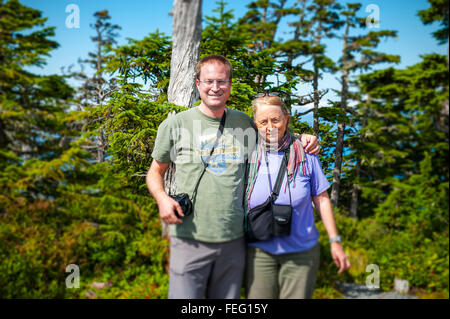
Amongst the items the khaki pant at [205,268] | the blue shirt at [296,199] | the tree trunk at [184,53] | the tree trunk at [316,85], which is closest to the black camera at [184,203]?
the khaki pant at [205,268]

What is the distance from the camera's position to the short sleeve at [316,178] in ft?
6.00

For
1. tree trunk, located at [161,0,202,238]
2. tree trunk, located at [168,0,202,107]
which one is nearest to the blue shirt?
tree trunk, located at [161,0,202,238]

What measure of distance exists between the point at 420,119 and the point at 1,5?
547 cm

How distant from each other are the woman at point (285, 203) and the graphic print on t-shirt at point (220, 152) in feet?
0.47

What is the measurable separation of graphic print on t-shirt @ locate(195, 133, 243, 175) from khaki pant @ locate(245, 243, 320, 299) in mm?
594

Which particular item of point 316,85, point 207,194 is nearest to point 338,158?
point 316,85

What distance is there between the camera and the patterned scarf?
1.82 m

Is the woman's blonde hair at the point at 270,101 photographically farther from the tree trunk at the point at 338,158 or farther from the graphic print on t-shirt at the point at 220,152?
the tree trunk at the point at 338,158

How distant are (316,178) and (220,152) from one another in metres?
0.68

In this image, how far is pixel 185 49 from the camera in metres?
2.95
